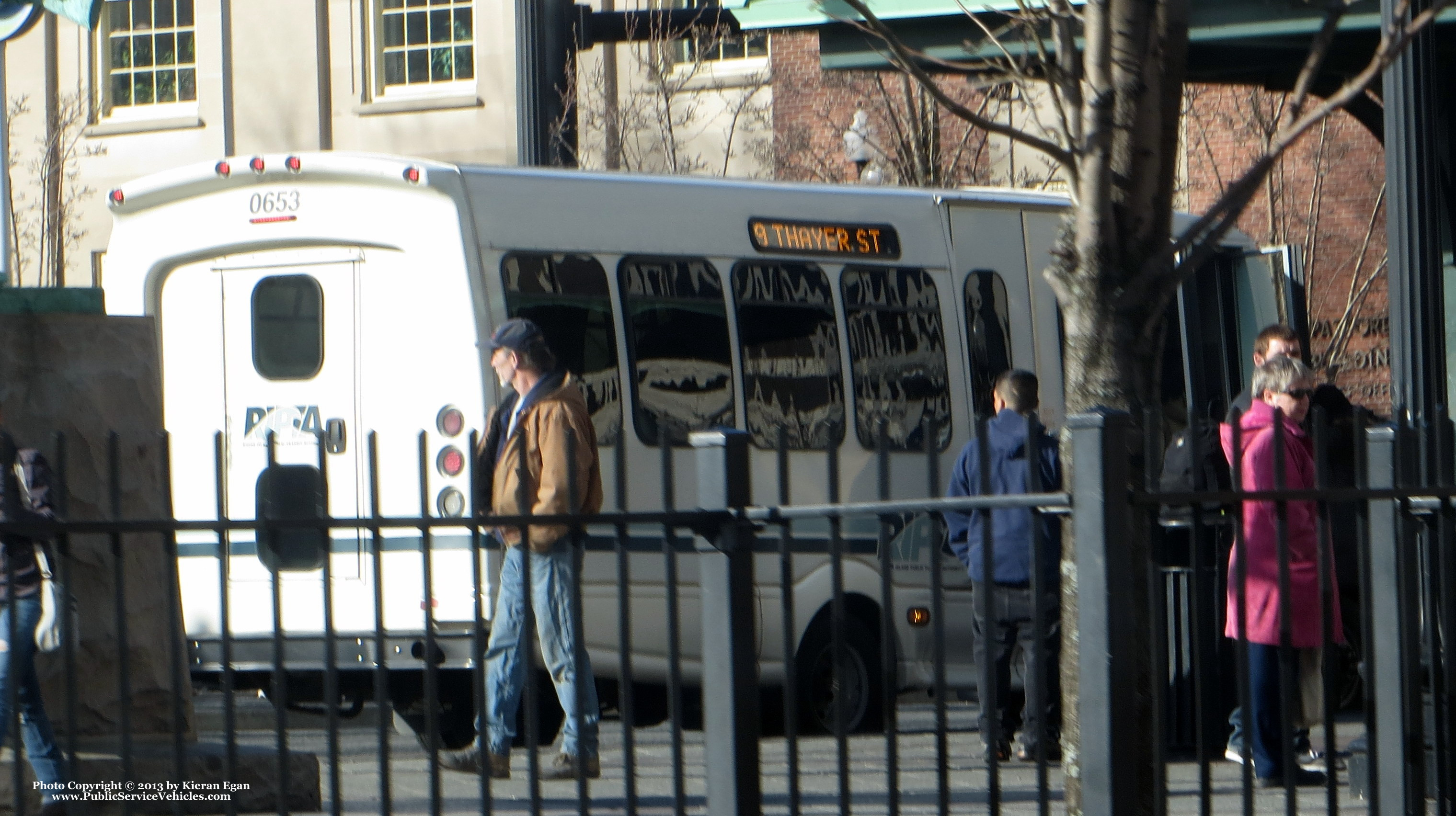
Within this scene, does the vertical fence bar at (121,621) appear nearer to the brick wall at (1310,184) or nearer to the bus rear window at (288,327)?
the bus rear window at (288,327)

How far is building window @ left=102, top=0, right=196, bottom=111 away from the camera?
2764 cm

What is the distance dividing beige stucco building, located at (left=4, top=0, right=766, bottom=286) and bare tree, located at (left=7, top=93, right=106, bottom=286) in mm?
33

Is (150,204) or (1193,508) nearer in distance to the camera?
(1193,508)

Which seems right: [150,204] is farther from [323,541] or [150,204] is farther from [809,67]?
[809,67]

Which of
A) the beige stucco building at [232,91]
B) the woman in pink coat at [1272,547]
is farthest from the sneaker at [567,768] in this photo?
the beige stucco building at [232,91]

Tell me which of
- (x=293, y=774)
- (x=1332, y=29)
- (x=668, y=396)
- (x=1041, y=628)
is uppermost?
(x=1332, y=29)

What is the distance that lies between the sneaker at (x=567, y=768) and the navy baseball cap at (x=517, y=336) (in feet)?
5.16

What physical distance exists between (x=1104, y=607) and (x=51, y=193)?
24.7m

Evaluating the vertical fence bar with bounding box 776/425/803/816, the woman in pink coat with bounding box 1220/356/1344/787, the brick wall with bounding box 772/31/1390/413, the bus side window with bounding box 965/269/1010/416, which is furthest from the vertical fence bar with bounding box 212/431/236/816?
the brick wall with bounding box 772/31/1390/413

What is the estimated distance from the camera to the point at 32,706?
541 centimetres

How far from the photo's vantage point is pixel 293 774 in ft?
19.1

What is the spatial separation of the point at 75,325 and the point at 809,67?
1868cm

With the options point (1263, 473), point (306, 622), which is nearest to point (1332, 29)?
point (1263, 473)

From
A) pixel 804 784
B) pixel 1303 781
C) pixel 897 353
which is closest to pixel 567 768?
pixel 804 784
